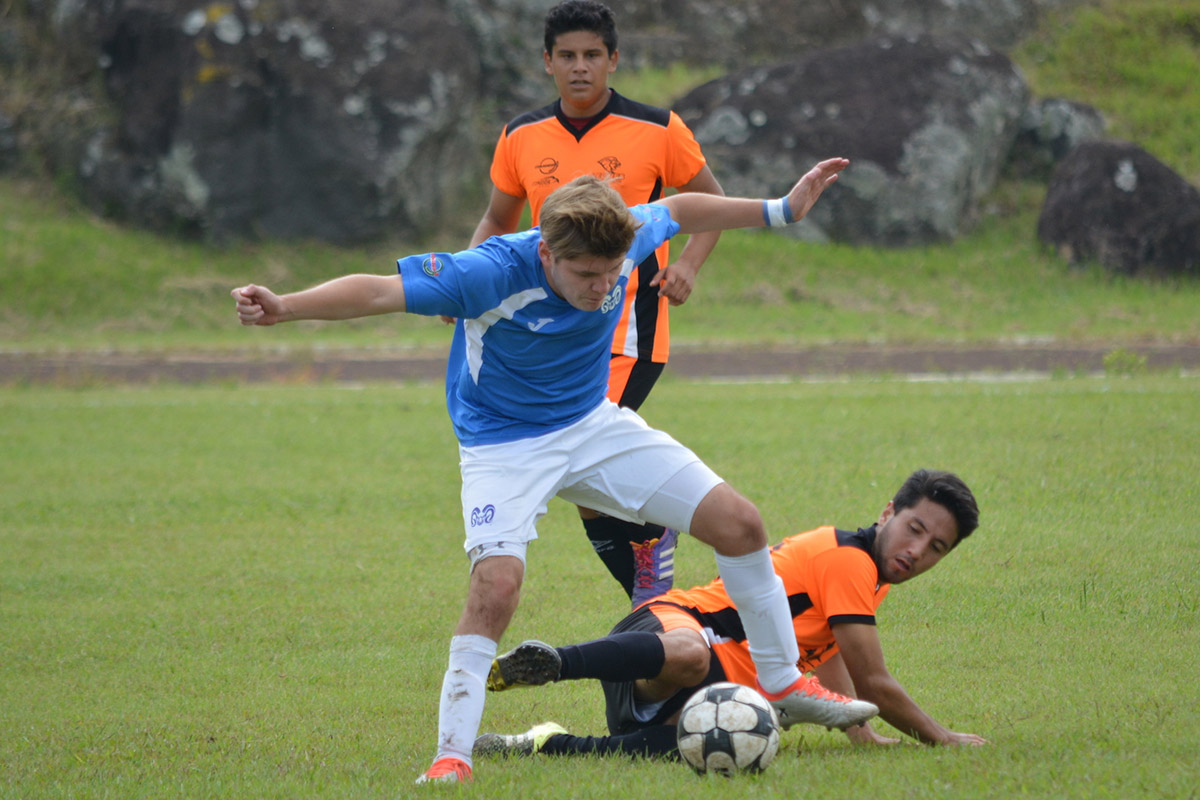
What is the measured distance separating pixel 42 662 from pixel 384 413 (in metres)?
7.46

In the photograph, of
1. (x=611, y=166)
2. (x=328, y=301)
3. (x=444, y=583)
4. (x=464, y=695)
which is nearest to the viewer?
(x=328, y=301)

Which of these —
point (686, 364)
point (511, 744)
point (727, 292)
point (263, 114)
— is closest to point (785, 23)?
point (727, 292)

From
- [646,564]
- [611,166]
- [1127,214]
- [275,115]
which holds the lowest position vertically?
[646,564]

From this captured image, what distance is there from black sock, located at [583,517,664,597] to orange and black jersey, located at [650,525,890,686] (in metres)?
0.73

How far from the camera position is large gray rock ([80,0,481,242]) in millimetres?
21797

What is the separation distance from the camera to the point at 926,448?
32.2ft

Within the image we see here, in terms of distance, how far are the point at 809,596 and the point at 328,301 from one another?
6.86 ft

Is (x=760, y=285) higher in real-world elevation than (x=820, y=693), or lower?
lower

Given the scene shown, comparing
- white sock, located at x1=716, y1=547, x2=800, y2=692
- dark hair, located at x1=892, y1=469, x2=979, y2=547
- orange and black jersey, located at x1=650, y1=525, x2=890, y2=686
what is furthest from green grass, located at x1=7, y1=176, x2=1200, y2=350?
Result: white sock, located at x1=716, y1=547, x2=800, y2=692

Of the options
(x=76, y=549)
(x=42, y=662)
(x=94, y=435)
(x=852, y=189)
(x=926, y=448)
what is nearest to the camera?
(x=42, y=662)

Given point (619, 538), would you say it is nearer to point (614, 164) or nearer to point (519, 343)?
point (519, 343)

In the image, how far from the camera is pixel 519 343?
168 inches

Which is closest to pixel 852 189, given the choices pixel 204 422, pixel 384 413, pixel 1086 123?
pixel 1086 123

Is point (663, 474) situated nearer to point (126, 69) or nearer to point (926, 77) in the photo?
point (926, 77)
